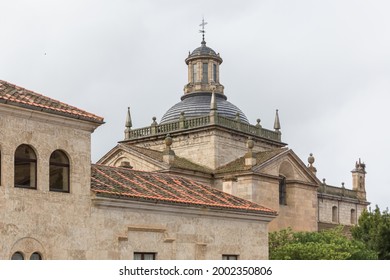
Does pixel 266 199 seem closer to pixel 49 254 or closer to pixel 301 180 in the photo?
pixel 301 180

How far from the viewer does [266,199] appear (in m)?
47.6

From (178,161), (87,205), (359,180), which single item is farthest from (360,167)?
(87,205)

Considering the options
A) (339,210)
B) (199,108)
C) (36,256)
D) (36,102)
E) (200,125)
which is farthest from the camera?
(339,210)

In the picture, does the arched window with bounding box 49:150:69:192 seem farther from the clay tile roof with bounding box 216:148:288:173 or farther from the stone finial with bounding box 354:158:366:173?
the stone finial with bounding box 354:158:366:173

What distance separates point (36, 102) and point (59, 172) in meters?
2.03

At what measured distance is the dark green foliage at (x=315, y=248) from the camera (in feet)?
109

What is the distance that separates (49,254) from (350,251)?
17.7 metres

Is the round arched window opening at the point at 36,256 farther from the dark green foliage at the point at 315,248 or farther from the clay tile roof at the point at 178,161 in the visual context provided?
the clay tile roof at the point at 178,161

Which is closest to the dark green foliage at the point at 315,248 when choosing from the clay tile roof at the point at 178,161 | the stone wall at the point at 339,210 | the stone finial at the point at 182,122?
the clay tile roof at the point at 178,161

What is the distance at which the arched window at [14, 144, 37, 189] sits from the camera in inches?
814

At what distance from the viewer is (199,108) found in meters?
54.7

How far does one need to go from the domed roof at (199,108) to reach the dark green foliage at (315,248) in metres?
15.7

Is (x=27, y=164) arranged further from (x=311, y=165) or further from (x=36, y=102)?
(x=311, y=165)

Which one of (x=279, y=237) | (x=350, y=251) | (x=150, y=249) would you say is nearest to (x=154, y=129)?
(x=279, y=237)
